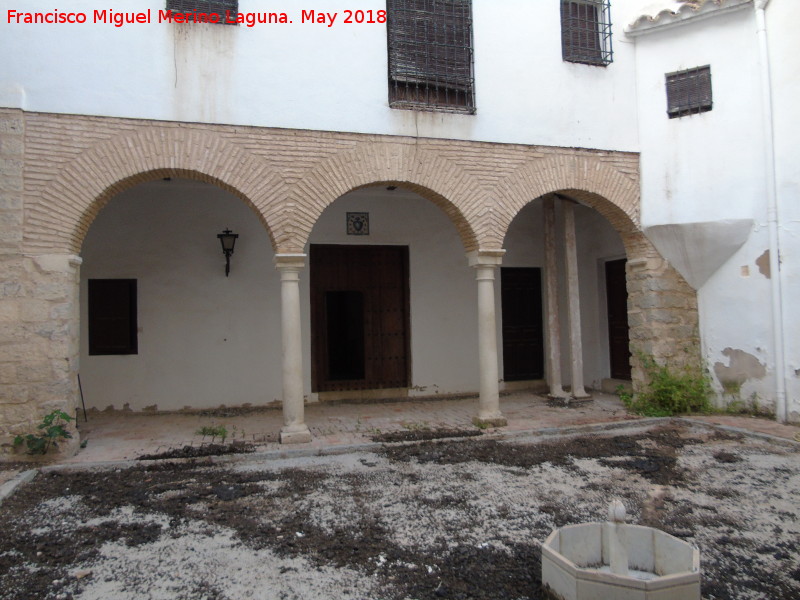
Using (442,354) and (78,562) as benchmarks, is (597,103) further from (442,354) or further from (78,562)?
(78,562)

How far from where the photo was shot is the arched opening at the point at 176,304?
24.5 feet

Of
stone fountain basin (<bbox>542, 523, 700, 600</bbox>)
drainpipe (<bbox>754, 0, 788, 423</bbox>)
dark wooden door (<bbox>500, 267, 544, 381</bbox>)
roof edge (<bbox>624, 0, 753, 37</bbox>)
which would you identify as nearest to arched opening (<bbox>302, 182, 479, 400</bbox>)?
dark wooden door (<bbox>500, 267, 544, 381</bbox>)

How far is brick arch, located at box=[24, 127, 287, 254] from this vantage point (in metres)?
5.25

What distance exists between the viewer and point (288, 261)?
19.3 ft

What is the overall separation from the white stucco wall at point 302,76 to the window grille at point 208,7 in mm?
93

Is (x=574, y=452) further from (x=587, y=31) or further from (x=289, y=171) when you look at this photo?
(x=587, y=31)

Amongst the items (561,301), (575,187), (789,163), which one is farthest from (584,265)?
(789,163)

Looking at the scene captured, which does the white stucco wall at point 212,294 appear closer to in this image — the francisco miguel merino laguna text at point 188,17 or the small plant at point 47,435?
the small plant at point 47,435

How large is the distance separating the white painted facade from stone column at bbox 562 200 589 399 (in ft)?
2.91

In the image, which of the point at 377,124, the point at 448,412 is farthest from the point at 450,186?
the point at 448,412

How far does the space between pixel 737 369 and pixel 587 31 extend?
4.62 meters

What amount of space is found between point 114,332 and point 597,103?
6.98 meters

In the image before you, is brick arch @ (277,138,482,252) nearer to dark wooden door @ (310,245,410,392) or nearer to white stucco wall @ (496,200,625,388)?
dark wooden door @ (310,245,410,392)

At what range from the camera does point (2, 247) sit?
5141mm
